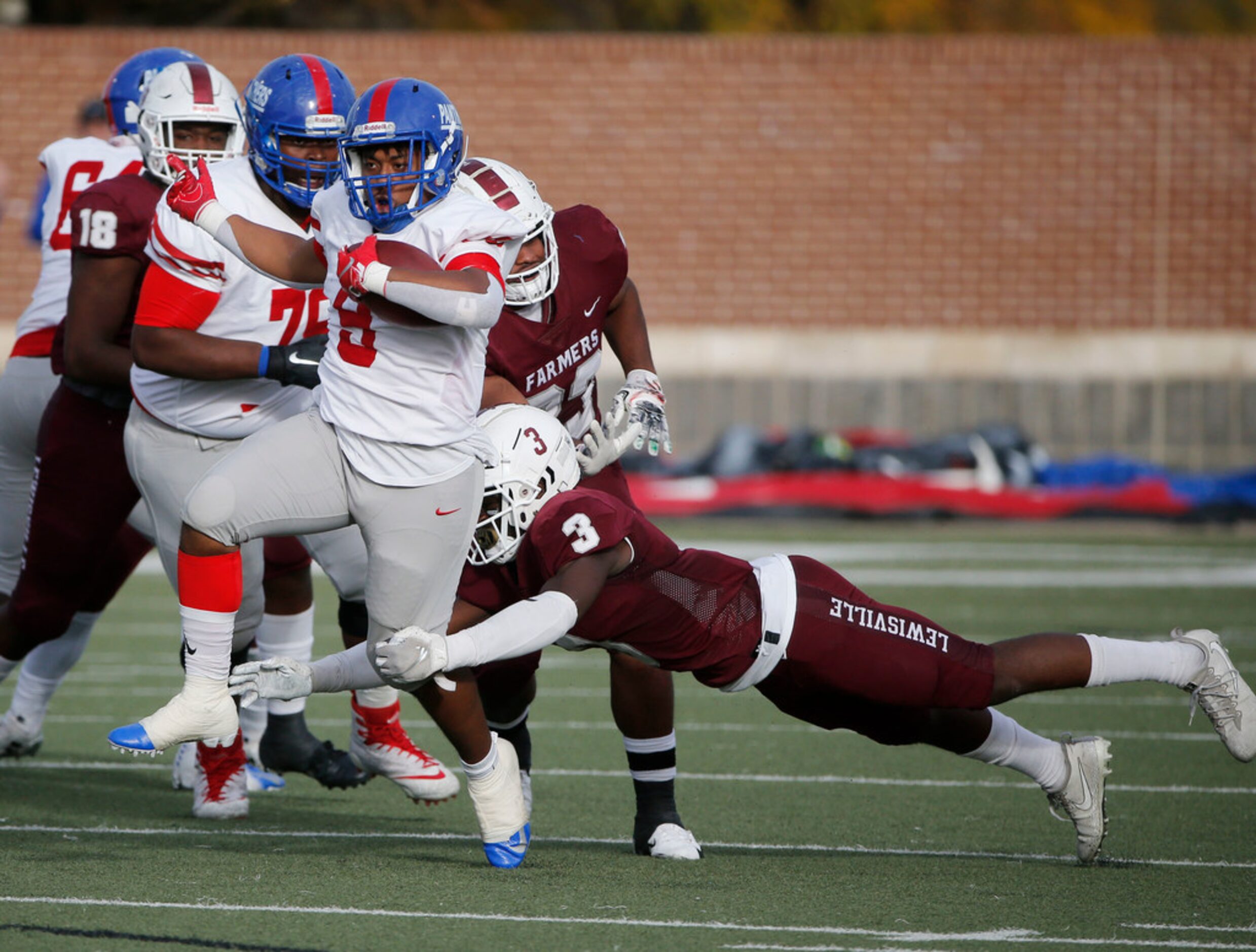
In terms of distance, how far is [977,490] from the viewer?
14.3 metres

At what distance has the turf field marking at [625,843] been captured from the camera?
4.12 m

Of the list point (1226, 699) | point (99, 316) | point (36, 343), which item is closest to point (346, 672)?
point (99, 316)

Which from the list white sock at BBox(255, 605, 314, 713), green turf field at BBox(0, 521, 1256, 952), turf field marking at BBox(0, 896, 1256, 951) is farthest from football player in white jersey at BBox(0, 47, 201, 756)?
turf field marking at BBox(0, 896, 1256, 951)

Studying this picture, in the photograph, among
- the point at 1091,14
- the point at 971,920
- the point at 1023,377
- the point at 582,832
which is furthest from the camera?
the point at 1091,14

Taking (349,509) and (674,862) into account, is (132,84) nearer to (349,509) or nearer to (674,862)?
(349,509)

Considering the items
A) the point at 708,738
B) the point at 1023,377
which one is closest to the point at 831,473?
the point at 1023,377

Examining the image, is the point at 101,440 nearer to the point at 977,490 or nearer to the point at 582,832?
the point at 582,832

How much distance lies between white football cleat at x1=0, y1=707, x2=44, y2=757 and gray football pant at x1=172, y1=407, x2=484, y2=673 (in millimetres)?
Result: 1887

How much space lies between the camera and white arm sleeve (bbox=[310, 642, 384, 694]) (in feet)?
13.1

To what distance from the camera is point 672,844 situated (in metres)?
4.13

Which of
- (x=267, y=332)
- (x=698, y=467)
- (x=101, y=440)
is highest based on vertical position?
(x=267, y=332)

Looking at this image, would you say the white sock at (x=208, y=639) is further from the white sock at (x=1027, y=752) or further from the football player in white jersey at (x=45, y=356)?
the white sock at (x=1027, y=752)

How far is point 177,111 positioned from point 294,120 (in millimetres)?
548

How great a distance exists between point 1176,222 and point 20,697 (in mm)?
14032
